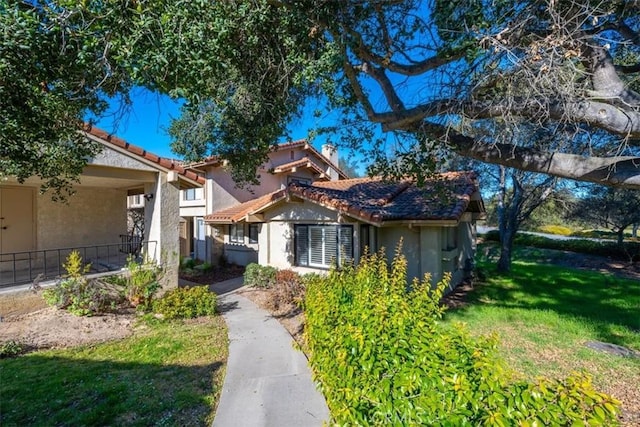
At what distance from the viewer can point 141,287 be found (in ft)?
33.1

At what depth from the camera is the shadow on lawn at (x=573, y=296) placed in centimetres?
928

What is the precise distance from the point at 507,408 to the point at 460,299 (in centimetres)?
1091

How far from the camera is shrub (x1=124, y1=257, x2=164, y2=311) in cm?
1005

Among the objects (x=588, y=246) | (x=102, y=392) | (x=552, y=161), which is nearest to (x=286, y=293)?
(x=102, y=392)

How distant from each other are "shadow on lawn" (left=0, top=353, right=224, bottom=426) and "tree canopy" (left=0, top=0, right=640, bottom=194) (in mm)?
4052

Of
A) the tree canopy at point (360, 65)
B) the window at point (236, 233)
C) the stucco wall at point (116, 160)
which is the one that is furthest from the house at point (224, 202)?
the tree canopy at point (360, 65)

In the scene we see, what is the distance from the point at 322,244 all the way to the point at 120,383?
28.8 ft

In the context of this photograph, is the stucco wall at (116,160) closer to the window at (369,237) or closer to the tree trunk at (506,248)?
the window at (369,237)

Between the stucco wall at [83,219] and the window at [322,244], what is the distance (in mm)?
8769

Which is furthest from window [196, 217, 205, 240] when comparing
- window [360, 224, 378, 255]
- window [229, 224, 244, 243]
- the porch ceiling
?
window [360, 224, 378, 255]

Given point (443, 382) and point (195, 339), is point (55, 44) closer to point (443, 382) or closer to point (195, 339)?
point (443, 382)

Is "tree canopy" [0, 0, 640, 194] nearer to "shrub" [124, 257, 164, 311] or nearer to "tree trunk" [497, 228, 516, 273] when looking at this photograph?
"shrub" [124, 257, 164, 311]

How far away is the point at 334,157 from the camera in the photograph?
1095 inches

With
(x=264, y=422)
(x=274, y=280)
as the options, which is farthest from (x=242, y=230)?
(x=264, y=422)
